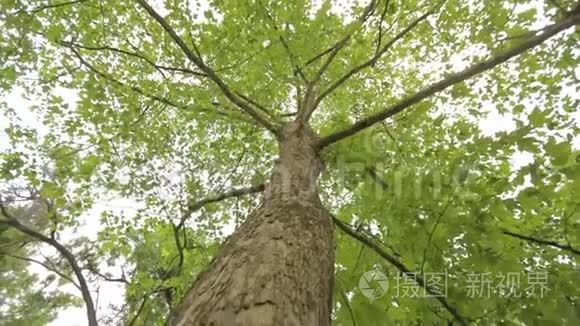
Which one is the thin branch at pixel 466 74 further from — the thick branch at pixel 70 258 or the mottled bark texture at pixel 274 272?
the thick branch at pixel 70 258

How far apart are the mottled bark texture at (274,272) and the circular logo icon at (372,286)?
0.45 metres

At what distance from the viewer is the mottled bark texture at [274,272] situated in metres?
1.23

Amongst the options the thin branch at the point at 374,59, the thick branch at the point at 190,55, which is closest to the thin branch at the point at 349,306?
the thick branch at the point at 190,55

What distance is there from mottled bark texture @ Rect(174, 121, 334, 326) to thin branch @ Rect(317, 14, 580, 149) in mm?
921

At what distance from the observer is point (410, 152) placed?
5.05 meters

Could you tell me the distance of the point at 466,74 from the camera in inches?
110

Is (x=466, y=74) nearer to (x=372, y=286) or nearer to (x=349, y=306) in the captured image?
(x=372, y=286)

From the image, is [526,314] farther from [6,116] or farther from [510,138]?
[6,116]

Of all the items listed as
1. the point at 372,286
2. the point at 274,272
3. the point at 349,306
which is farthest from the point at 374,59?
the point at 274,272

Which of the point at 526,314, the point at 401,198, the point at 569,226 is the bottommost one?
the point at 526,314

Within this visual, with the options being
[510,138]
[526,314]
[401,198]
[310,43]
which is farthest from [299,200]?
[310,43]

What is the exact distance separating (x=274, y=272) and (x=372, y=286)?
1129mm

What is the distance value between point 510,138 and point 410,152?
296 centimetres

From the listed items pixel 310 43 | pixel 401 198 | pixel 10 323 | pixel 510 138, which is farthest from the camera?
pixel 10 323
